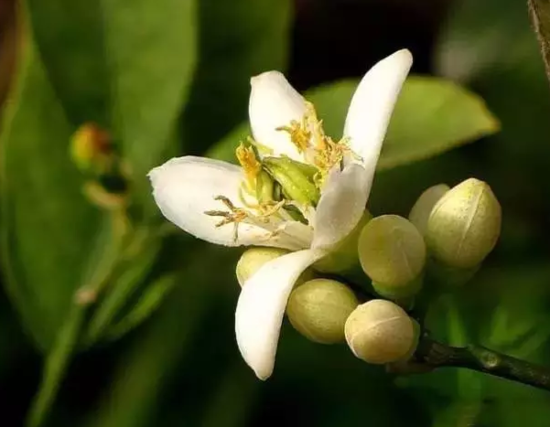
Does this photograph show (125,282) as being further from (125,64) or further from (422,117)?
(422,117)

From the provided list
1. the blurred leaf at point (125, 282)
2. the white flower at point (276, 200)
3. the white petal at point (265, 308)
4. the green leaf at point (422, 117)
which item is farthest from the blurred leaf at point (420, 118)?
the white petal at point (265, 308)

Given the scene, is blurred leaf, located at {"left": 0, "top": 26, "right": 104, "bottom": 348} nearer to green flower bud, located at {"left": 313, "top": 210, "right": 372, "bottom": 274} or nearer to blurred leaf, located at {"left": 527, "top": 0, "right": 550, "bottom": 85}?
green flower bud, located at {"left": 313, "top": 210, "right": 372, "bottom": 274}

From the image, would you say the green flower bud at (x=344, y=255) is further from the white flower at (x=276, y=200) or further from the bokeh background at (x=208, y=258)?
the bokeh background at (x=208, y=258)

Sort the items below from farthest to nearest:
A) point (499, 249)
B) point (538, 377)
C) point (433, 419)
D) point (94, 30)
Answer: point (499, 249), point (94, 30), point (433, 419), point (538, 377)

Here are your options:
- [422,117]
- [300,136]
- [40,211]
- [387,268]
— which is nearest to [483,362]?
[387,268]

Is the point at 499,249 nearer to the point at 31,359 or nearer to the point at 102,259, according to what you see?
the point at 102,259

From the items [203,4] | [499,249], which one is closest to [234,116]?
[203,4]

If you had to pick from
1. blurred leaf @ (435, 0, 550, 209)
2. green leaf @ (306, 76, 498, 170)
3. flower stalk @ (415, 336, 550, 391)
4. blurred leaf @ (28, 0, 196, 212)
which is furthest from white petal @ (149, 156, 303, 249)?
blurred leaf @ (435, 0, 550, 209)
